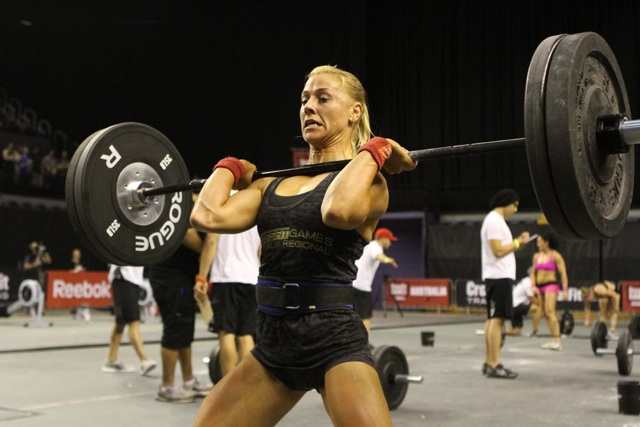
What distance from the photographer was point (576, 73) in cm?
235

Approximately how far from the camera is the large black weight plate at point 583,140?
226 cm

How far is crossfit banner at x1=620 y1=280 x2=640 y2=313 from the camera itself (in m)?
13.1

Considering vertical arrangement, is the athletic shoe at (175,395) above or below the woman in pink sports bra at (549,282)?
below

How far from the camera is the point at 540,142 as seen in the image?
2270mm

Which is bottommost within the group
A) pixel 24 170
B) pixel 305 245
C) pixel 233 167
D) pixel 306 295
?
pixel 306 295

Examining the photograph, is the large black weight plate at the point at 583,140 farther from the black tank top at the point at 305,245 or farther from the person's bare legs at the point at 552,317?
the person's bare legs at the point at 552,317

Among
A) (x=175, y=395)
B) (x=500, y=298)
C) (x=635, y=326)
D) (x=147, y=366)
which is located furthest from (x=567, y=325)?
(x=175, y=395)

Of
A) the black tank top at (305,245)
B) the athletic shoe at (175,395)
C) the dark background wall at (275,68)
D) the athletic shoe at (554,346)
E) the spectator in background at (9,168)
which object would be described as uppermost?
the dark background wall at (275,68)

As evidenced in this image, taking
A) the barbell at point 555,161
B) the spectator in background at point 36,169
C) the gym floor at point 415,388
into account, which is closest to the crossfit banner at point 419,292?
the gym floor at point 415,388

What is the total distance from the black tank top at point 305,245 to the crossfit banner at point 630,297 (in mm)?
11844

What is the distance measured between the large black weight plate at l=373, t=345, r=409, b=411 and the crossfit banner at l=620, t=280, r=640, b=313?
9.17 meters

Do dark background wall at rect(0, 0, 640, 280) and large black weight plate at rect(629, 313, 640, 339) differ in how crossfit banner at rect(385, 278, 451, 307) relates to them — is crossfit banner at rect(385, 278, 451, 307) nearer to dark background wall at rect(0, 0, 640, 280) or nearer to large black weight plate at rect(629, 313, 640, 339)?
dark background wall at rect(0, 0, 640, 280)

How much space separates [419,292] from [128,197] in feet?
43.7

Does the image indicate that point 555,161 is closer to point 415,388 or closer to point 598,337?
point 415,388
